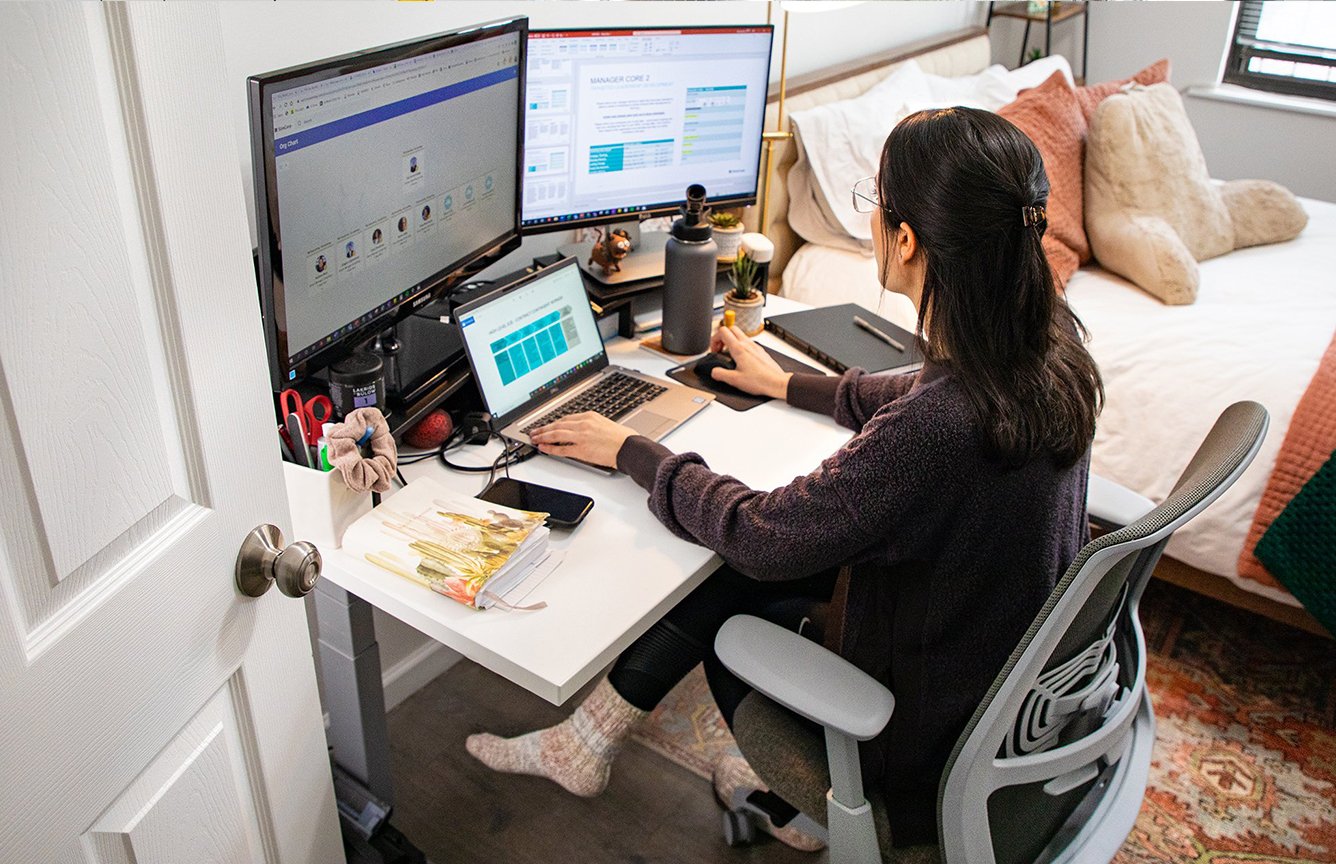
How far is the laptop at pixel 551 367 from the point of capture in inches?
57.9

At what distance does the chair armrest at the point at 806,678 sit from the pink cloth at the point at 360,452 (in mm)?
452

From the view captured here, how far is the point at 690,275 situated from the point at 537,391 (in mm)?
342

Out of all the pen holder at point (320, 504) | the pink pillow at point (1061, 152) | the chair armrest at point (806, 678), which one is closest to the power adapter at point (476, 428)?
the pen holder at point (320, 504)

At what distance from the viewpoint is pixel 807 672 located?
1.09m

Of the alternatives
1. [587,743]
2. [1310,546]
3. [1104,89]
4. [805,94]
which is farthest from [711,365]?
[1104,89]

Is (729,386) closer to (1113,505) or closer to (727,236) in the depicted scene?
(727,236)

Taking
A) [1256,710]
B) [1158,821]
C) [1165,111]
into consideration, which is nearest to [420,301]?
[1158,821]

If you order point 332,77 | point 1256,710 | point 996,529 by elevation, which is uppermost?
point 332,77

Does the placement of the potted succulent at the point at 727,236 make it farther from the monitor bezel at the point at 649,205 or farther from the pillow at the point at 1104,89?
the pillow at the point at 1104,89

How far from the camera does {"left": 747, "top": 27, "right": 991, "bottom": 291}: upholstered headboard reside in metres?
2.48

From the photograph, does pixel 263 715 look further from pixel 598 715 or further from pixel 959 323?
pixel 959 323

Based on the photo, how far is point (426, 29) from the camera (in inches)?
65.7

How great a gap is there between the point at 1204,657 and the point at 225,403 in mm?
2138

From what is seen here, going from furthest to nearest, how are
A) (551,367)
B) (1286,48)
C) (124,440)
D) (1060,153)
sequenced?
1. (1286,48)
2. (1060,153)
3. (551,367)
4. (124,440)
